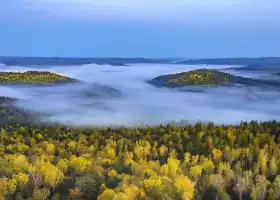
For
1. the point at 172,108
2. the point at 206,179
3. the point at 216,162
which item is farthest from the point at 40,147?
the point at 172,108

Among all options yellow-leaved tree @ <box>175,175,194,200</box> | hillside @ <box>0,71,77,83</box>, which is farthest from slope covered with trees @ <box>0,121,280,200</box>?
hillside @ <box>0,71,77,83</box>

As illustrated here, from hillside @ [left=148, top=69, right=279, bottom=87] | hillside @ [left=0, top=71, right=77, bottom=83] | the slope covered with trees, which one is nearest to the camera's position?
the slope covered with trees

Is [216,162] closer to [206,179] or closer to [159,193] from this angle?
[206,179]

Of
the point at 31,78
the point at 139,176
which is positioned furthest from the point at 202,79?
the point at 139,176

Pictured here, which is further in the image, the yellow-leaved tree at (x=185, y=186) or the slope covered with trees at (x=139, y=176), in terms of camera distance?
the slope covered with trees at (x=139, y=176)

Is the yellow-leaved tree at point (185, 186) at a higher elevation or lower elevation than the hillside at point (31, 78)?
higher

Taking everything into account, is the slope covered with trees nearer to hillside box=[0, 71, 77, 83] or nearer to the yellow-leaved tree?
the yellow-leaved tree

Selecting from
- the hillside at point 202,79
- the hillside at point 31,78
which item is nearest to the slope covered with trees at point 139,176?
the hillside at point 31,78

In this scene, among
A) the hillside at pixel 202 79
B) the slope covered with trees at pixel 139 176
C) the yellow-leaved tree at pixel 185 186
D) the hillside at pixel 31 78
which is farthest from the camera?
the hillside at pixel 202 79

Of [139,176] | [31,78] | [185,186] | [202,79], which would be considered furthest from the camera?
[202,79]

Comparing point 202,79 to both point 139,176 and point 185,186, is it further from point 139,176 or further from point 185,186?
point 185,186

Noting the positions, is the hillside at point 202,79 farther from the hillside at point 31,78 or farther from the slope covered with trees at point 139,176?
the slope covered with trees at point 139,176
